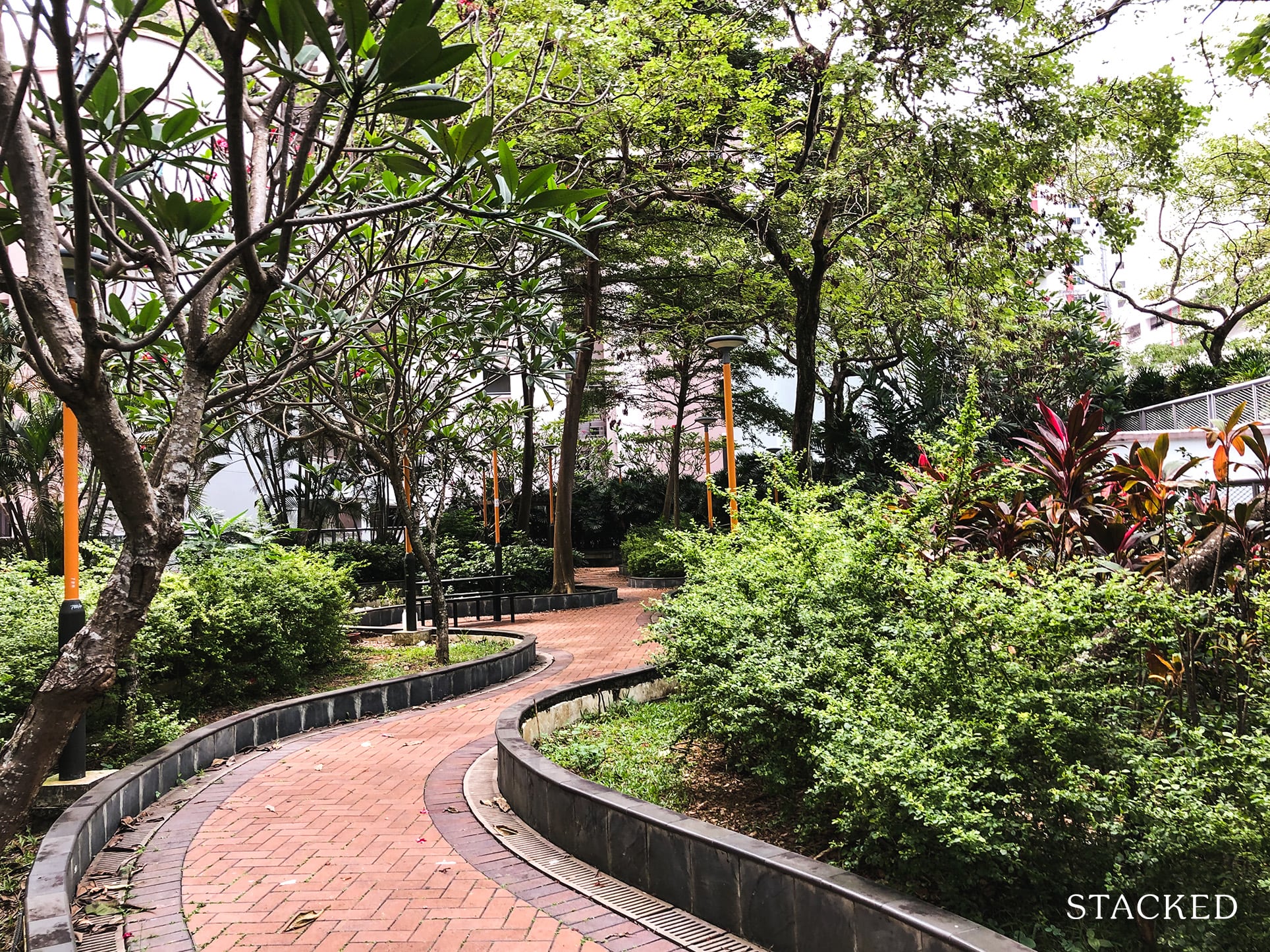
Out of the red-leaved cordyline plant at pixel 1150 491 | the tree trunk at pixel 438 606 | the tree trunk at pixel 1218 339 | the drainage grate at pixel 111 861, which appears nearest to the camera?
the drainage grate at pixel 111 861

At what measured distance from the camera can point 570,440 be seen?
19.6 metres

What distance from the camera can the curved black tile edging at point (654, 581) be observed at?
23.2 metres

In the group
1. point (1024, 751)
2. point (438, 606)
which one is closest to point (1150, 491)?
point (1024, 751)

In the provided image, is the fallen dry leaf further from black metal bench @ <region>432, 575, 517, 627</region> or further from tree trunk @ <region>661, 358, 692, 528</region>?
tree trunk @ <region>661, 358, 692, 528</region>

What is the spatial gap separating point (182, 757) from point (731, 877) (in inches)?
169

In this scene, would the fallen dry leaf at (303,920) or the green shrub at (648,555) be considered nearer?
the fallen dry leaf at (303,920)

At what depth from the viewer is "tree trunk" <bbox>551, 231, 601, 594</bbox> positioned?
61.0ft

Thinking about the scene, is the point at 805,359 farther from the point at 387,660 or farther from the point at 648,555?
the point at 648,555

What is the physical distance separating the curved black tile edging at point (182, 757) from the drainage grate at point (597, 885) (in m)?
1.98

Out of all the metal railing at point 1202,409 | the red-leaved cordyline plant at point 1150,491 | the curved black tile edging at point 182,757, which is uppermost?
the metal railing at point 1202,409

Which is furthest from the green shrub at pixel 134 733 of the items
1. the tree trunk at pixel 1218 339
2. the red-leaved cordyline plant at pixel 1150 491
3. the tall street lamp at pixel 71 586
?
the tree trunk at pixel 1218 339

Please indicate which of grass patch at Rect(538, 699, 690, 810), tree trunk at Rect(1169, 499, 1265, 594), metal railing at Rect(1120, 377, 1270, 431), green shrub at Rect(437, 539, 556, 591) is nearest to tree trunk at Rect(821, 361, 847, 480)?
green shrub at Rect(437, 539, 556, 591)

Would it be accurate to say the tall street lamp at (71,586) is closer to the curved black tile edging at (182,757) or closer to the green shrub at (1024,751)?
the curved black tile edging at (182,757)

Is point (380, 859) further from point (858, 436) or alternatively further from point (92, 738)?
point (858, 436)
